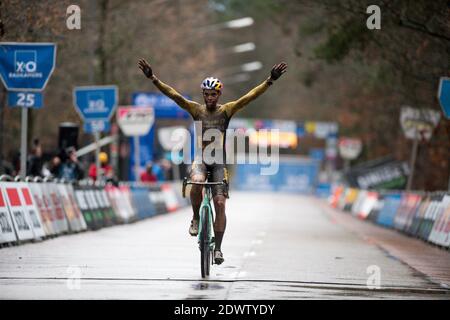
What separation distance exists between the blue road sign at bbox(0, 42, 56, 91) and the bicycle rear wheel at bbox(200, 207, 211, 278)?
28.3ft

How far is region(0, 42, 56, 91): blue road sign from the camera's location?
2386 cm

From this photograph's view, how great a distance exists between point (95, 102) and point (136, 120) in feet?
20.0

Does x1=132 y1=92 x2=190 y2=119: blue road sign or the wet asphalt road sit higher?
x1=132 y1=92 x2=190 y2=119: blue road sign

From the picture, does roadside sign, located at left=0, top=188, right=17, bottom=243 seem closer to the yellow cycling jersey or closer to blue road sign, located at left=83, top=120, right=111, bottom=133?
the yellow cycling jersey

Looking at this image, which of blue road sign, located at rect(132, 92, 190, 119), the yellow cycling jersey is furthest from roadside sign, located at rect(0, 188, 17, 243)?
blue road sign, located at rect(132, 92, 190, 119)

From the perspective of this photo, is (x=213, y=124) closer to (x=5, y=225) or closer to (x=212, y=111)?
(x=212, y=111)

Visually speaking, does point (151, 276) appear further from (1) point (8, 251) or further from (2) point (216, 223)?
(1) point (8, 251)

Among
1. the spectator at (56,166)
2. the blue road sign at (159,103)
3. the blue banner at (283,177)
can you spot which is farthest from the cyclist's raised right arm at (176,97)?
the blue banner at (283,177)

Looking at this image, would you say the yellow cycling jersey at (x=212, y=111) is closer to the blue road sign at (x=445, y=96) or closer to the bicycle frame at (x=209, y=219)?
the bicycle frame at (x=209, y=219)

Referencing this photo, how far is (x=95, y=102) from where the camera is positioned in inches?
1328

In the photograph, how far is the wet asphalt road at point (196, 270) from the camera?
14.2 m

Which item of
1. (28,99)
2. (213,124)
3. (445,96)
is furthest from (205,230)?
(445,96)

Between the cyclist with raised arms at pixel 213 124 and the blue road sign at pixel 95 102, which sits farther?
the blue road sign at pixel 95 102

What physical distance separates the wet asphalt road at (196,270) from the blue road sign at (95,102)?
565 centimetres
